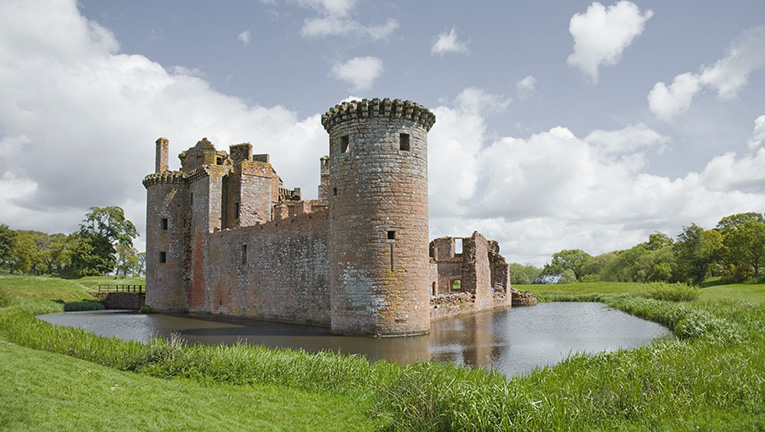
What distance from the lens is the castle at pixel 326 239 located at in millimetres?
17828

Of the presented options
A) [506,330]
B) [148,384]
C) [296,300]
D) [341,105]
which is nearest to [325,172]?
[296,300]

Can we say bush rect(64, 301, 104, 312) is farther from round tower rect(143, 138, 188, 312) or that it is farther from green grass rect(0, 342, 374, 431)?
green grass rect(0, 342, 374, 431)

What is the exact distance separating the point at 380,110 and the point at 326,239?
6.08 m

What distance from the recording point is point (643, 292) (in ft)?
112

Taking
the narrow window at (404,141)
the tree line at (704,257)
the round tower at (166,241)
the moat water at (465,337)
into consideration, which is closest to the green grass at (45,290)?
the round tower at (166,241)

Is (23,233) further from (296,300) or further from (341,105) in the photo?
(341,105)

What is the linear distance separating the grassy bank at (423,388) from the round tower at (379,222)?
226 inches

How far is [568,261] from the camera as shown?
4040 inches

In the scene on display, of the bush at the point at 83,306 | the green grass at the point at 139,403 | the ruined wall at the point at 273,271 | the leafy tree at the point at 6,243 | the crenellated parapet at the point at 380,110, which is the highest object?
the crenellated parapet at the point at 380,110

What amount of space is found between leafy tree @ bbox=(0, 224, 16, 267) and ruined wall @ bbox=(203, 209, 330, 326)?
44.1m

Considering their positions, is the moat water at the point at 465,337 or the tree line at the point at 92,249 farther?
the tree line at the point at 92,249

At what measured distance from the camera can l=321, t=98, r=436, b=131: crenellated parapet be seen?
714 inches

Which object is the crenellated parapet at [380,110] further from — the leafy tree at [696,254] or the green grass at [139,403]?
the leafy tree at [696,254]

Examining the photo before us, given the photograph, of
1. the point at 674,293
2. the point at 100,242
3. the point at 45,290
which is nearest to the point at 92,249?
the point at 100,242
